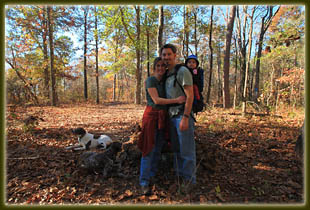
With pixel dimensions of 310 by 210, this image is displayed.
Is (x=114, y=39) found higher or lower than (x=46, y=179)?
higher

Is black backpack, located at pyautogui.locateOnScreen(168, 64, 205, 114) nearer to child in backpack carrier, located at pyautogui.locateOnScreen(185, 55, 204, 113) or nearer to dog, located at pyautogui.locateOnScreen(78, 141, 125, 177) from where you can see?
child in backpack carrier, located at pyautogui.locateOnScreen(185, 55, 204, 113)

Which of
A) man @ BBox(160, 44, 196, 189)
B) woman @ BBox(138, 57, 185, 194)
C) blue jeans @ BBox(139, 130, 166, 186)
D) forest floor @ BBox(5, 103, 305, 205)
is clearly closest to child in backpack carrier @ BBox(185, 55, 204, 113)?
man @ BBox(160, 44, 196, 189)

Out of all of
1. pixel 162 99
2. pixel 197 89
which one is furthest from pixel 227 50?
pixel 162 99

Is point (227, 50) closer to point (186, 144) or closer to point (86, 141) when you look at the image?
point (186, 144)

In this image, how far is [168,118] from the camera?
8.32 feet

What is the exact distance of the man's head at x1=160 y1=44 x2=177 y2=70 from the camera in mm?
2350

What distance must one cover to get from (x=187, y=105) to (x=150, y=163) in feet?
3.70

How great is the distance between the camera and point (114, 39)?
56.1ft

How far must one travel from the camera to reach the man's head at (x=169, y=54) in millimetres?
2350

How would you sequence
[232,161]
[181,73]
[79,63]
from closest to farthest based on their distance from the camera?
[181,73] → [232,161] → [79,63]

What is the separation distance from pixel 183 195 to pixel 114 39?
58.6ft

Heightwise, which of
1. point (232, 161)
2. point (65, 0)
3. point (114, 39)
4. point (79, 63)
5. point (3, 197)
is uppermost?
point (114, 39)

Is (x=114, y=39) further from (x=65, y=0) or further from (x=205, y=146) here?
(x=205, y=146)

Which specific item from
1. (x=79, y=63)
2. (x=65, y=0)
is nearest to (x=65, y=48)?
(x=79, y=63)
